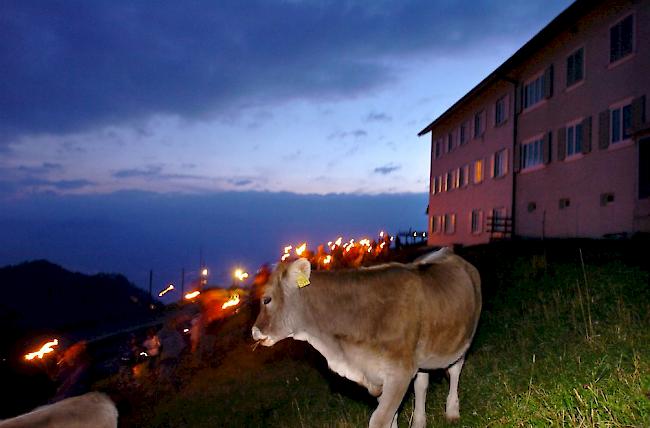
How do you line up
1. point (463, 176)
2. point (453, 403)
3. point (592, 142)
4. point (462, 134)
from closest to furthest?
point (453, 403), point (592, 142), point (463, 176), point (462, 134)

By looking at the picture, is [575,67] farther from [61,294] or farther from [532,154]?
[61,294]

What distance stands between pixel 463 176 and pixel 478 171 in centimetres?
288

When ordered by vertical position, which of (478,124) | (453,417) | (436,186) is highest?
(478,124)

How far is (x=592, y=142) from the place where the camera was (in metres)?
21.4

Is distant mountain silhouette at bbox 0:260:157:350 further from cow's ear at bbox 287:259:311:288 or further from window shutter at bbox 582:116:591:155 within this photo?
cow's ear at bbox 287:259:311:288

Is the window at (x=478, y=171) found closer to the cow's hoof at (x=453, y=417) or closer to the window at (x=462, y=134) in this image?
the window at (x=462, y=134)

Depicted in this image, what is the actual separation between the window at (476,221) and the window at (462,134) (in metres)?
5.08

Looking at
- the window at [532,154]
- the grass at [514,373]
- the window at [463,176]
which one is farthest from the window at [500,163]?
the grass at [514,373]

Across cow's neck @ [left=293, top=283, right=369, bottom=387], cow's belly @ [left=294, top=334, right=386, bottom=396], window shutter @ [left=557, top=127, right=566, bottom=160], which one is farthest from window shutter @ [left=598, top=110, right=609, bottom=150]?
cow's belly @ [left=294, top=334, right=386, bottom=396]

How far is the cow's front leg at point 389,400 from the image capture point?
6.16m

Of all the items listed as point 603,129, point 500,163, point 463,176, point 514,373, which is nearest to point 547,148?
point 603,129

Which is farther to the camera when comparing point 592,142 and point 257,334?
point 592,142

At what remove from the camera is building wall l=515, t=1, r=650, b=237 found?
18922 mm

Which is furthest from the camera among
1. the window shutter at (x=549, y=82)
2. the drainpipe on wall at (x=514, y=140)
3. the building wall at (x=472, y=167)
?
the building wall at (x=472, y=167)
